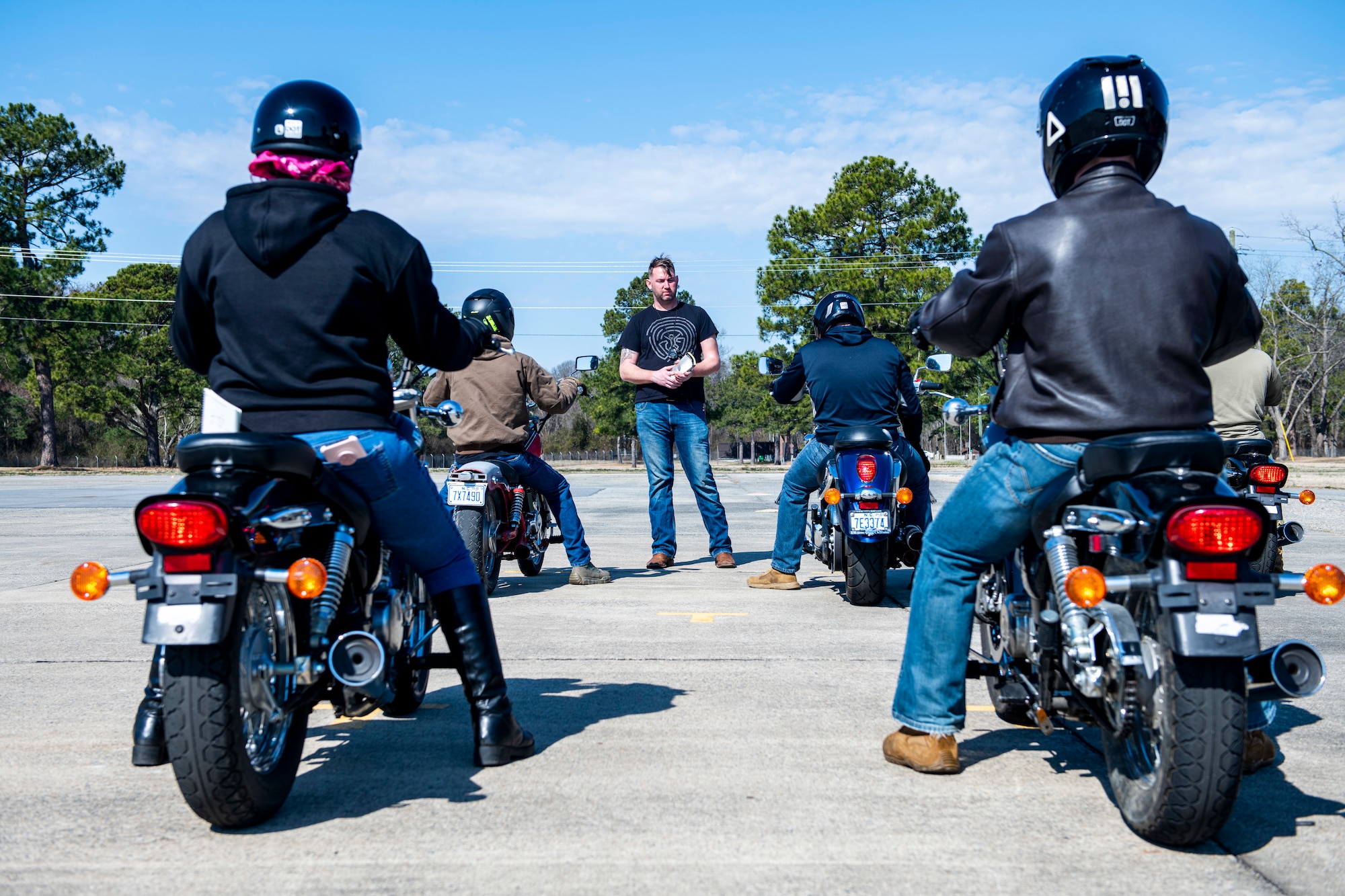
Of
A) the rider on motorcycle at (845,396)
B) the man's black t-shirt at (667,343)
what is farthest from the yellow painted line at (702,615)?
the man's black t-shirt at (667,343)

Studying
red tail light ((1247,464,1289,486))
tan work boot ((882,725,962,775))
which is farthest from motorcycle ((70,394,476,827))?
red tail light ((1247,464,1289,486))

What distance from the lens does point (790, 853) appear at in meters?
2.57

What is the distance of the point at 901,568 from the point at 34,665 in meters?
5.69

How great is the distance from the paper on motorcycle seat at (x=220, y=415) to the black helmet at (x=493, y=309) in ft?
11.5

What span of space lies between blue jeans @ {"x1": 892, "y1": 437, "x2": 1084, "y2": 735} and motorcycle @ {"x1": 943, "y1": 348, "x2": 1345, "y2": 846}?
0.11 metres

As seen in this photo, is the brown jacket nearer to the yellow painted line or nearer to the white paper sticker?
the yellow painted line

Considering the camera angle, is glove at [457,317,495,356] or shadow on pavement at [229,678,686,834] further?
glove at [457,317,495,356]

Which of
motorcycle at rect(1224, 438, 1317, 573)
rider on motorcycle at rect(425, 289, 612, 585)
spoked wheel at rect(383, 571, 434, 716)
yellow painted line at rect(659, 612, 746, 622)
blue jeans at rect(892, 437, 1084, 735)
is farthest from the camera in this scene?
motorcycle at rect(1224, 438, 1317, 573)

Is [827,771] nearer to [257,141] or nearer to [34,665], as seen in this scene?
[257,141]

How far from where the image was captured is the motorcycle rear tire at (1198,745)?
2408 mm

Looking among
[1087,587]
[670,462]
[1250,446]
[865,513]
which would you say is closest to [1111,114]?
[1087,587]

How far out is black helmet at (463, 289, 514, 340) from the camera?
6.50 meters

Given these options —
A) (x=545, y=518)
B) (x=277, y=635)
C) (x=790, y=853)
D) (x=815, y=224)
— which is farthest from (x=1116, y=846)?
(x=815, y=224)

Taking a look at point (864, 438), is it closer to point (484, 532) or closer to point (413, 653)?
point (484, 532)
